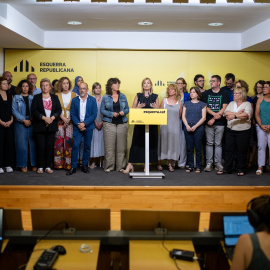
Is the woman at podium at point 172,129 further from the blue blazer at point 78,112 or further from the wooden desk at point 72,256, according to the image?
the wooden desk at point 72,256

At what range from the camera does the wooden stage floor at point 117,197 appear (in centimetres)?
453

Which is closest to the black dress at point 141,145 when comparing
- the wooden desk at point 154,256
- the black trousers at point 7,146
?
the black trousers at point 7,146

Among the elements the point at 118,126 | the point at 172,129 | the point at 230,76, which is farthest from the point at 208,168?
the point at 230,76

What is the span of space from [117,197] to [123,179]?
75cm

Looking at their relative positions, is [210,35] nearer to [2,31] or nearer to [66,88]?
[66,88]

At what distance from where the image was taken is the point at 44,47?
22.7 feet

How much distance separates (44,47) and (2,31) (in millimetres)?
1514

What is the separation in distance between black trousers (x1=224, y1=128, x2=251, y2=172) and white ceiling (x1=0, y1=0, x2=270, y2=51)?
5.73ft

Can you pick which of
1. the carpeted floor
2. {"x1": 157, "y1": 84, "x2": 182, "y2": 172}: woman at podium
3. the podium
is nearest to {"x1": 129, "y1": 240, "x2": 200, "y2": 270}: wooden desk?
the carpeted floor

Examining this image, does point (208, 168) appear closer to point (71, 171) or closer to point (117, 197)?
point (117, 197)

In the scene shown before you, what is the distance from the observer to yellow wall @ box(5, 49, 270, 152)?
7.08 m

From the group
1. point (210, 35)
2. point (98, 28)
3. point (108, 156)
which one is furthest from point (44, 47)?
point (210, 35)

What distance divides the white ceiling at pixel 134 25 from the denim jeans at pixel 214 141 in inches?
69.6

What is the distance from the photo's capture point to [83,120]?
584 centimetres
